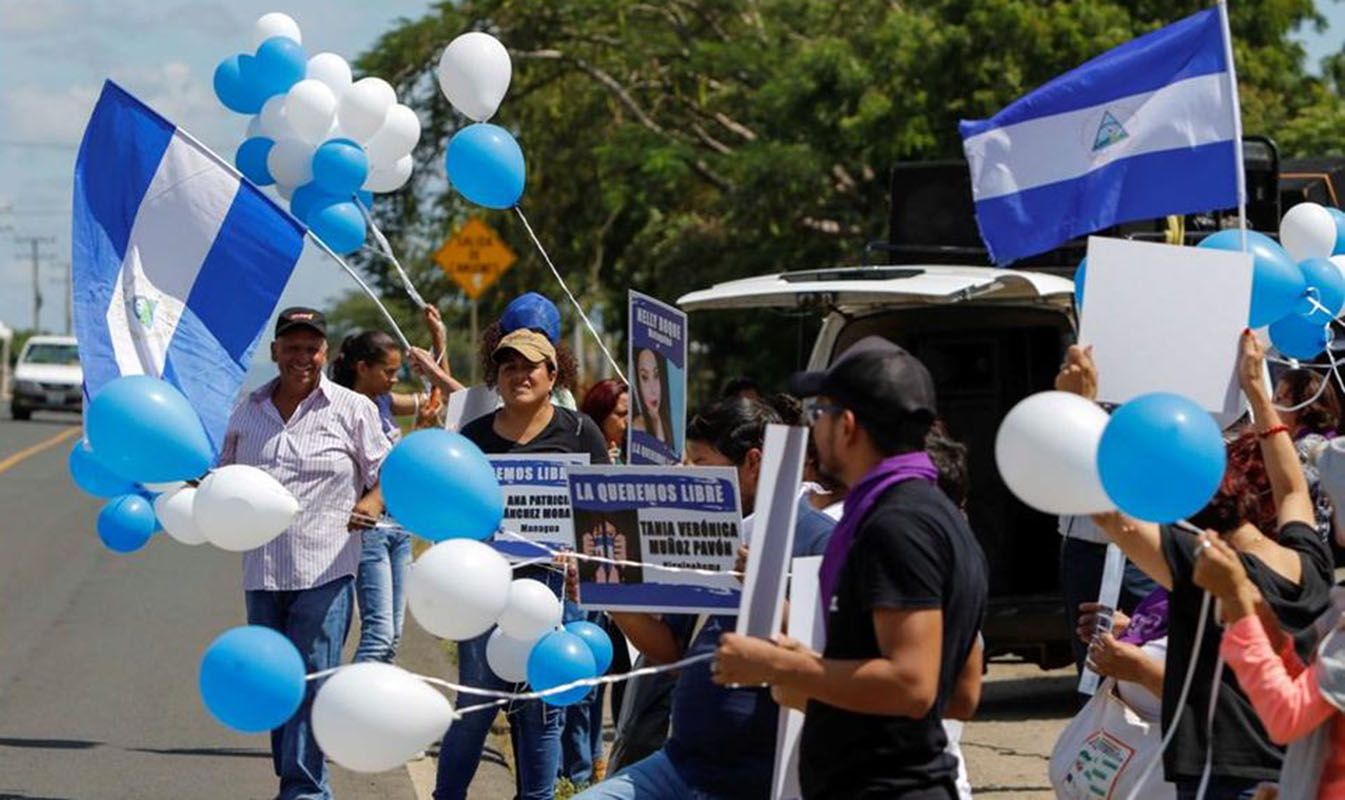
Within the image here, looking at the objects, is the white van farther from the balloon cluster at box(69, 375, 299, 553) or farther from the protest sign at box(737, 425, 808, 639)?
the protest sign at box(737, 425, 808, 639)

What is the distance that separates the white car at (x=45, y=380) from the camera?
40.9 metres

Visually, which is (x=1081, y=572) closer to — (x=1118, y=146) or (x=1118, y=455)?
(x=1118, y=146)

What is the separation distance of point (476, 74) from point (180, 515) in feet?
5.79

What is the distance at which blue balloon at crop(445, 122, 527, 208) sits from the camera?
23.0 ft

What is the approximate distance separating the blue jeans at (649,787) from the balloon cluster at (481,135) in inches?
94.1

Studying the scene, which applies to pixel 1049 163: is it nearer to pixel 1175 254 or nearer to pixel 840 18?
pixel 1175 254

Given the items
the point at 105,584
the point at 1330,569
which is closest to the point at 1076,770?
the point at 1330,569

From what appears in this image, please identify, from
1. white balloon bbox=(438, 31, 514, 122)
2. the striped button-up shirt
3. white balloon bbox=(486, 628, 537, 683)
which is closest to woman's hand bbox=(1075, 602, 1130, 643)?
white balloon bbox=(486, 628, 537, 683)

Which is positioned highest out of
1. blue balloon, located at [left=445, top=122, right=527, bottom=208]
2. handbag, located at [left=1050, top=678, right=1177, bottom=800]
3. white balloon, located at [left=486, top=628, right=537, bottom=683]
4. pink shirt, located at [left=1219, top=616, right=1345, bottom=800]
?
blue balloon, located at [left=445, top=122, right=527, bottom=208]

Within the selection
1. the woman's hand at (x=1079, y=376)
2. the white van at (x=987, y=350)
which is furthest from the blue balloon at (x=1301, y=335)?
the white van at (x=987, y=350)

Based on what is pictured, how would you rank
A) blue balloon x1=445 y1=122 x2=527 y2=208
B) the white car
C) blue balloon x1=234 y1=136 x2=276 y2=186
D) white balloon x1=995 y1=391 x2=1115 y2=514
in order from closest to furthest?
white balloon x1=995 y1=391 x2=1115 y2=514 < blue balloon x1=445 y1=122 x2=527 y2=208 < blue balloon x1=234 y1=136 x2=276 y2=186 < the white car

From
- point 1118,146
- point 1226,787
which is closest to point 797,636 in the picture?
point 1226,787

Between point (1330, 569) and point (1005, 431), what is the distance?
1.40 metres

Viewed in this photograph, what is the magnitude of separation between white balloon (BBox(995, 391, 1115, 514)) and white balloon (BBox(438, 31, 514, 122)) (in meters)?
3.52
